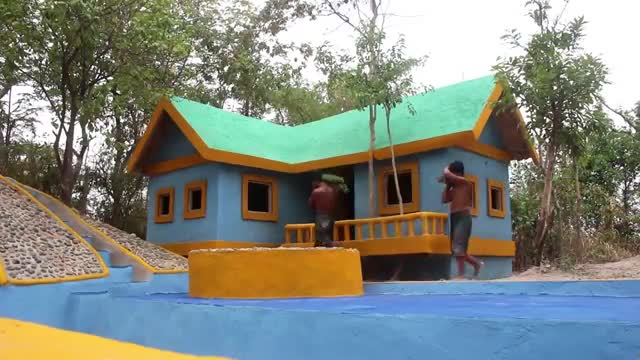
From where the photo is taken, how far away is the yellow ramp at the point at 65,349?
12.6 feet

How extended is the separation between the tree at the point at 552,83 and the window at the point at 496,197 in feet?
6.07

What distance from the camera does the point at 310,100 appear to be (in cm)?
2280

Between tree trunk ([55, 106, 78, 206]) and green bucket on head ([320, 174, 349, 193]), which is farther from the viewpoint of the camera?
tree trunk ([55, 106, 78, 206])

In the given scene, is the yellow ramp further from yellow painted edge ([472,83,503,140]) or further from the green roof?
yellow painted edge ([472,83,503,140])

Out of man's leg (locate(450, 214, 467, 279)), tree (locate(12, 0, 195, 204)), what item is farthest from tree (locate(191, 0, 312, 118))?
man's leg (locate(450, 214, 467, 279))

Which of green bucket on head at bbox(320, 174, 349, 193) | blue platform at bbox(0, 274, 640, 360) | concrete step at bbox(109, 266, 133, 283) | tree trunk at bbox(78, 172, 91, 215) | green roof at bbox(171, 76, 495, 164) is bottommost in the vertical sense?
blue platform at bbox(0, 274, 640, 360)

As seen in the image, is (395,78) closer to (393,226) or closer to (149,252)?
(393,226)

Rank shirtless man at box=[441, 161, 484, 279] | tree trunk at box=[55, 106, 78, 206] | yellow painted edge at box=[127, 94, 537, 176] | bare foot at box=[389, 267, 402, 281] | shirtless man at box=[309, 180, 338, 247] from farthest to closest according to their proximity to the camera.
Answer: tree trunk at box=[55, 106, 78, 206]
bare foot at box=[389, 267, 402, 281]
yellow painted edge at box=[127, 94, 537, 176]
shirtless man at box=[309, 180, 338, 247]
shirtless man at box=[441, 161, 484, 279]

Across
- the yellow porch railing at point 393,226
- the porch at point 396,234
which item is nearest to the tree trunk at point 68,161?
the porch at point 396,234

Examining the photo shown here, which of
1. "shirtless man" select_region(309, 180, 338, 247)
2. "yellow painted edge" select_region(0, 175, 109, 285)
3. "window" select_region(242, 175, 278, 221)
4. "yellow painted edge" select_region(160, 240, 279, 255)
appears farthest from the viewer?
"window" select_region(242, 175, 278, 221)

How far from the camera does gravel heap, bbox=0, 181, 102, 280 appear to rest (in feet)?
28.0

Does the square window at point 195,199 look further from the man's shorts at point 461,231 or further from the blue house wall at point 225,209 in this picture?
the man's shorts at point 461,231

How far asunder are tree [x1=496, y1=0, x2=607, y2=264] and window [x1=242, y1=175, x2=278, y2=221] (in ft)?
17.9

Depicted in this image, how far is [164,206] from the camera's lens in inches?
554
